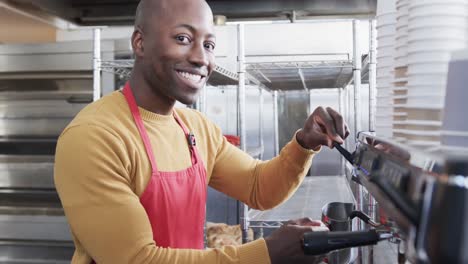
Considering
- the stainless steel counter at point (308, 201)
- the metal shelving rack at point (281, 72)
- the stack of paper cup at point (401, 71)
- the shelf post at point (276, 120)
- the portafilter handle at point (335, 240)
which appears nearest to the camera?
the portafilter handle at point (335, 240)

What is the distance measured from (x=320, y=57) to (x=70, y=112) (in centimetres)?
133

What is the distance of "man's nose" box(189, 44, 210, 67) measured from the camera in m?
1.08

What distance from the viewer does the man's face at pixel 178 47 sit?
1.07 metres

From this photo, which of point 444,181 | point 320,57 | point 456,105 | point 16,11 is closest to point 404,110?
point 456,105

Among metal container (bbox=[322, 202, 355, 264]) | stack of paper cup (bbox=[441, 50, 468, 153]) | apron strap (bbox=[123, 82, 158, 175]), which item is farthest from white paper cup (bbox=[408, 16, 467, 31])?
apron strap (bbox=[123, 82, 158, 175])

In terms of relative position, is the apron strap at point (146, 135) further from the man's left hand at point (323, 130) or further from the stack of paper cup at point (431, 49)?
the stack of paper cup at point (431, 49)

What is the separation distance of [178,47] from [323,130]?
1.25 feet

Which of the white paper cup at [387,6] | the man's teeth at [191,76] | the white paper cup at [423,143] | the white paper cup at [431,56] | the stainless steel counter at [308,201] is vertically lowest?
the stainless steel counter at [308,201]

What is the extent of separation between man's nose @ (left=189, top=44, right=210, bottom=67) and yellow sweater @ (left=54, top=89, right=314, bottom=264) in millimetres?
188

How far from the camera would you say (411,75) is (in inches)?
27.5

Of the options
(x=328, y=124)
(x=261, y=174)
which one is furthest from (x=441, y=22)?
(x=261, y=174)

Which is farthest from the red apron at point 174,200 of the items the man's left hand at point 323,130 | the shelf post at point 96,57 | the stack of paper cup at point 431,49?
the shelf post at point 96,57

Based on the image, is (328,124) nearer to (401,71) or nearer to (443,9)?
(401,71)

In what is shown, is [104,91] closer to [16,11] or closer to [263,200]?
[16,11]
